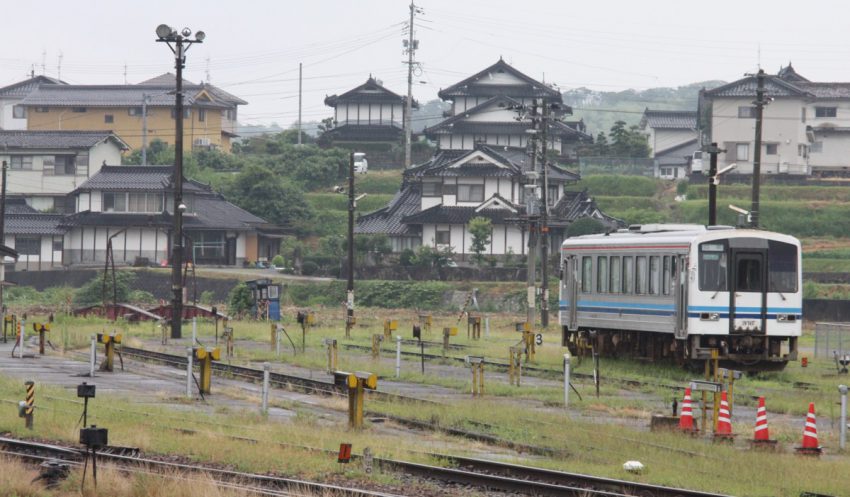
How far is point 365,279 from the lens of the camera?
Result: 210 feet

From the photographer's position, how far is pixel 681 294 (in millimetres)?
25562

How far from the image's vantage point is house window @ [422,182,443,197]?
68250mm

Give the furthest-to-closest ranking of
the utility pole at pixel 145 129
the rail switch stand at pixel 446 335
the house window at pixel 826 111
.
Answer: the house window at pixel 826 111
the utility pole at pixel 145 129
the rail switch stand at pixel 446 335

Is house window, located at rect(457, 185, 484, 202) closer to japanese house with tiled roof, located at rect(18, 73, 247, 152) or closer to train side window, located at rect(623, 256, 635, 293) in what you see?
japanese house with tiled roof, located at rect(18, 73, 247, 152)

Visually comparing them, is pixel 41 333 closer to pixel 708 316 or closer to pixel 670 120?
pixel 708 316

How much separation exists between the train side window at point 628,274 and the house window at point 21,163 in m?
56.1

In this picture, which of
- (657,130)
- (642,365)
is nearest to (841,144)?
(657,130)

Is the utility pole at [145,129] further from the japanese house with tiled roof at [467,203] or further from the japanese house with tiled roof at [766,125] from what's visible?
the japanese house with tiled roof at [766,125]

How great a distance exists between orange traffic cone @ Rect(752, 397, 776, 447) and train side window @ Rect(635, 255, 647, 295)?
36.7ft

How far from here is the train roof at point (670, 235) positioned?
84.1 ft

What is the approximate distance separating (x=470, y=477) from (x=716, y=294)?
13.5 meters

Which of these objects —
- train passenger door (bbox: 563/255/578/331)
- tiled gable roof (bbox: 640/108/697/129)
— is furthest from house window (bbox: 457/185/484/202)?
train passenger door (bbox: 563/255/578/331)

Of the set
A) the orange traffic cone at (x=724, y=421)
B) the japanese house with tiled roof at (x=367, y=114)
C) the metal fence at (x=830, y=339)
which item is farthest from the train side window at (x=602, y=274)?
the japanese house with tiled roof at (x=367, y=114)

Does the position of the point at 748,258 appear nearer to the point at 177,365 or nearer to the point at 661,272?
the point at 661,272
